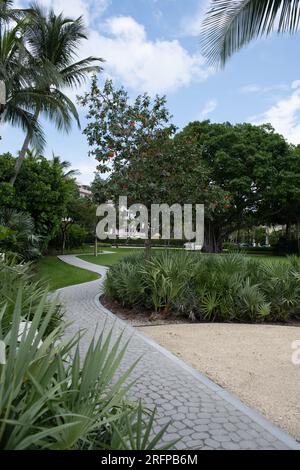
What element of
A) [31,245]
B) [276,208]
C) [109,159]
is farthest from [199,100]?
[276,208]

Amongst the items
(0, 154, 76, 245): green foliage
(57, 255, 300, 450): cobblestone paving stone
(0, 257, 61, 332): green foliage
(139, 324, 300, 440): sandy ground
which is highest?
(0, 154, 76, 245): green foliage

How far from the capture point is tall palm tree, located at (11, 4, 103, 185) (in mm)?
16469

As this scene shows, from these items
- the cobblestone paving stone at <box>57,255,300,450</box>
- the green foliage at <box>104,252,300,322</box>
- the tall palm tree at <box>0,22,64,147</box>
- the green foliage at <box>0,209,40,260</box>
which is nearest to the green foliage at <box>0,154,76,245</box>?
the tall palm tree at <box>0,22,64,147</box>

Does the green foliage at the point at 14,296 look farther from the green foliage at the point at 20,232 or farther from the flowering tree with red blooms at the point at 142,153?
the green foliage at the point at 20,232

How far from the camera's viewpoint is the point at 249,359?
17.8 feet

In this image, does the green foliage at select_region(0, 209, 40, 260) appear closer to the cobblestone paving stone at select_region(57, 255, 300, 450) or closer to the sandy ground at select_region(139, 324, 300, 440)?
the sandy ground at select_region(139, 324, 300, 440)

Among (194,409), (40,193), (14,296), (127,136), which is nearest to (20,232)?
(40,193)

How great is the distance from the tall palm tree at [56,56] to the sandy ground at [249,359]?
42.5 feet

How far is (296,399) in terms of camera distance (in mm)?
3953

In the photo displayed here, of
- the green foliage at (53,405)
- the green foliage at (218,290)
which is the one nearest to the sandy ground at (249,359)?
the green foliage at (218,290)

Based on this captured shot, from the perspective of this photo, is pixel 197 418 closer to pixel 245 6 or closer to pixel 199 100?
pixel 245 6

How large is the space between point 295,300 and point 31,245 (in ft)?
38.0

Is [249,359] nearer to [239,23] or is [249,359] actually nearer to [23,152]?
[239,23]

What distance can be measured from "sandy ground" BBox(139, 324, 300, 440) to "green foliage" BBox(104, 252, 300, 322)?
47 centimetres
